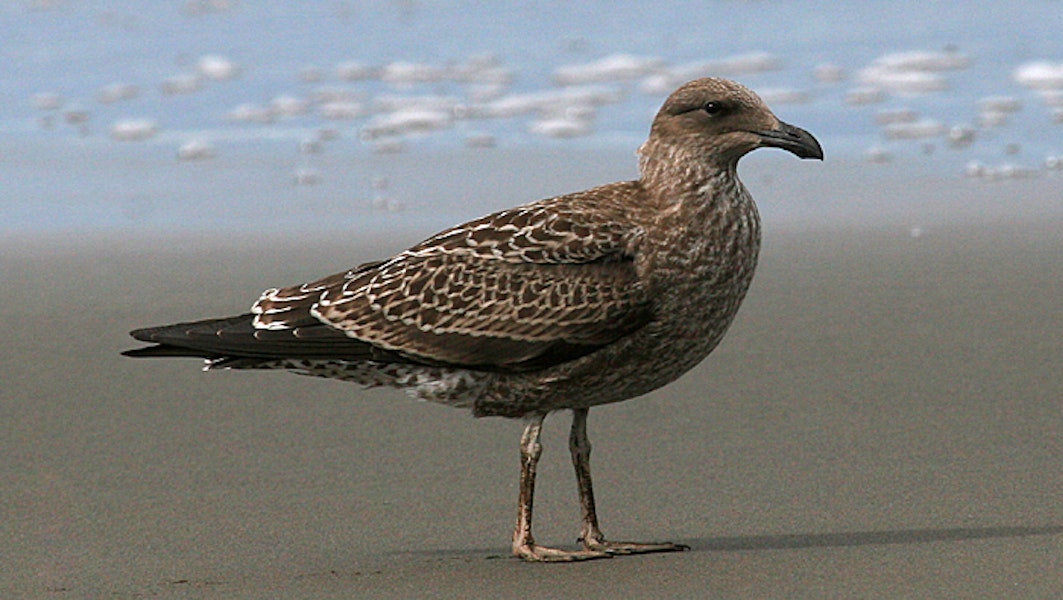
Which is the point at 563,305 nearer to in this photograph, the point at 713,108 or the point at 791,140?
the point at 713,108

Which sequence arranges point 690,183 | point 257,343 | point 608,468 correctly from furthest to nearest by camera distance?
1. point 608,468
2. point 257,343
3. point 690,183

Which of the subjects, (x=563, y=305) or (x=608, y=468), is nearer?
(x=563, y=305)

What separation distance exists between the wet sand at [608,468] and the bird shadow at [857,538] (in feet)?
0.05

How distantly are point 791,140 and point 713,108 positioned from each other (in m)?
0.30

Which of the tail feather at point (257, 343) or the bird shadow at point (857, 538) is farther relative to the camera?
the tail feather at point (257, 343)

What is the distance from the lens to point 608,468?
24.0ft

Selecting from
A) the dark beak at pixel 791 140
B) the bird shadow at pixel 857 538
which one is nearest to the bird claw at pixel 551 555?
the bird shadow at pixel 857 538

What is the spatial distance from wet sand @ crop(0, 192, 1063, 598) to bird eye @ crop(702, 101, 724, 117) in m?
1.45

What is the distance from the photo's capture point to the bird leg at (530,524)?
6.14 m

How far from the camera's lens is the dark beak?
6375mm

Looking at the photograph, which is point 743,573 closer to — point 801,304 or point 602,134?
point 801,304

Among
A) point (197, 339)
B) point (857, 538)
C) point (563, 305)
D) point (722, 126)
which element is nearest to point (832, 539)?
point (857, 538)

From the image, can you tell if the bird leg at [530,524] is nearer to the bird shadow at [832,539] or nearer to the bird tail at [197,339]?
the bird shadow at [832,539]

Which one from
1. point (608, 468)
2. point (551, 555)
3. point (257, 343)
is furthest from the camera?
point (608, 468)
